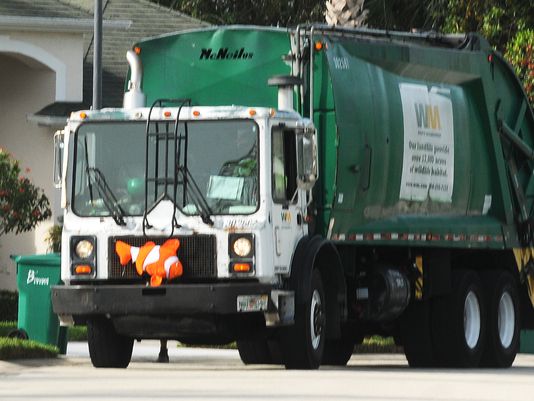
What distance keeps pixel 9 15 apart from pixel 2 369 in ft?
50.6

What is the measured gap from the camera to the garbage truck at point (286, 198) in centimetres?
1670

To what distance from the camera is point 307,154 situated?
16.8 metres

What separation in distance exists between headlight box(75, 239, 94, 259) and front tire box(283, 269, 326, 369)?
195cm

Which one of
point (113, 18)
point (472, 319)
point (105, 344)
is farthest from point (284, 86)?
point (113, 18)

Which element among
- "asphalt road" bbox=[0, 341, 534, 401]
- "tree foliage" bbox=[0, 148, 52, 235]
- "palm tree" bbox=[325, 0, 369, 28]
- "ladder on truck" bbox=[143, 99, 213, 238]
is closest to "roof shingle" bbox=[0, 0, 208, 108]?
"palm tree" bbox=[325, 0, 369, 28]

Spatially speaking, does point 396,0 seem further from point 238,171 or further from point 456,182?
point 238,171

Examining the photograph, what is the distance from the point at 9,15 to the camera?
32469 mm

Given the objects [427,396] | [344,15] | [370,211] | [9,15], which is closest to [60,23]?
[9,15]

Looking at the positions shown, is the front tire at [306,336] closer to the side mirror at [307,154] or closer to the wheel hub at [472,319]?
the side mirror at [307,154]

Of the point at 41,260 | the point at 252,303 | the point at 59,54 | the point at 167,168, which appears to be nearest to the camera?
the point at 252,303

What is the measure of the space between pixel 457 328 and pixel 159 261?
4.60 metres

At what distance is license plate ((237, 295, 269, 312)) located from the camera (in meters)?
16.5

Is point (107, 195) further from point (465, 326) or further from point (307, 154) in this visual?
point (465, 326)

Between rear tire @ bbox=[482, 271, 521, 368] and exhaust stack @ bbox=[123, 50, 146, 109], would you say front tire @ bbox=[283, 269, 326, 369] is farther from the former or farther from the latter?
rear tire @ bbox=[482, 271, 521, 368]
